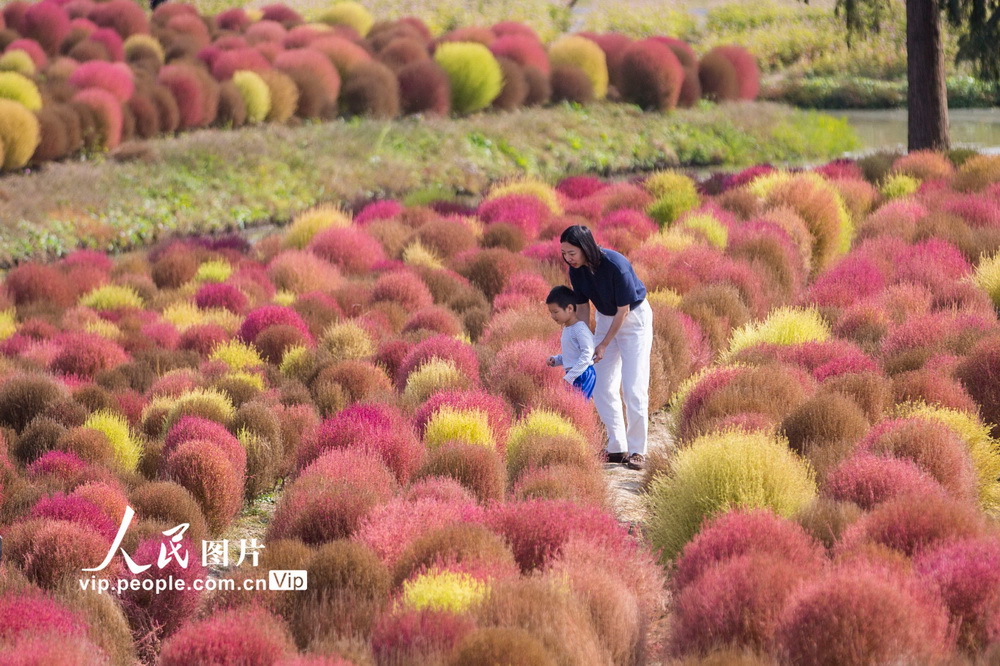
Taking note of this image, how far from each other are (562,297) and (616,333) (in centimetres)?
35

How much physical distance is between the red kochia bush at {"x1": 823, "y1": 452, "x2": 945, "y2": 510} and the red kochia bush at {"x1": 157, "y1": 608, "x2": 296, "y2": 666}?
2.36 metres

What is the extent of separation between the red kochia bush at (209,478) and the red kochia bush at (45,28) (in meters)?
17.2

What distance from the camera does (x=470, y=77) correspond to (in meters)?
21.6

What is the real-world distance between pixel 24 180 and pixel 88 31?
7.26 metres

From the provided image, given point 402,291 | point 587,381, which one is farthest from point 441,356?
point 402,291

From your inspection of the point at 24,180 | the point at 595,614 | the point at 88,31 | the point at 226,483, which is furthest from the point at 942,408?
the point at 88,31

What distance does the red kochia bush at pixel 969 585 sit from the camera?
379 cm

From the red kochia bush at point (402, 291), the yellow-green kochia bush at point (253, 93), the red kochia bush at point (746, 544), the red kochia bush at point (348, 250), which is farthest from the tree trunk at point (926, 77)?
the red kochia bush at point (746, 544)

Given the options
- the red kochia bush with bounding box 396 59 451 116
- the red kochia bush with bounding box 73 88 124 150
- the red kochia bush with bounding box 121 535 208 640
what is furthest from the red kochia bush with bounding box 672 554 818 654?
the red kochia bush with bounding box 396 59 451 116

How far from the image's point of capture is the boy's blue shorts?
6504 millimetres

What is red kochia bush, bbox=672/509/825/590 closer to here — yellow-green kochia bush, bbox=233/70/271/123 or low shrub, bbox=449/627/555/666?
low shrub, bbox=449/627/555/666

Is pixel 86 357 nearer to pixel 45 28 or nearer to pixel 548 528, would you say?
pixel 548 528

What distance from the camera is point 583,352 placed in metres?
6.43

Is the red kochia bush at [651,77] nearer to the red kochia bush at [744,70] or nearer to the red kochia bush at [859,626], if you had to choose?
the red kochia bush at [744,70]
